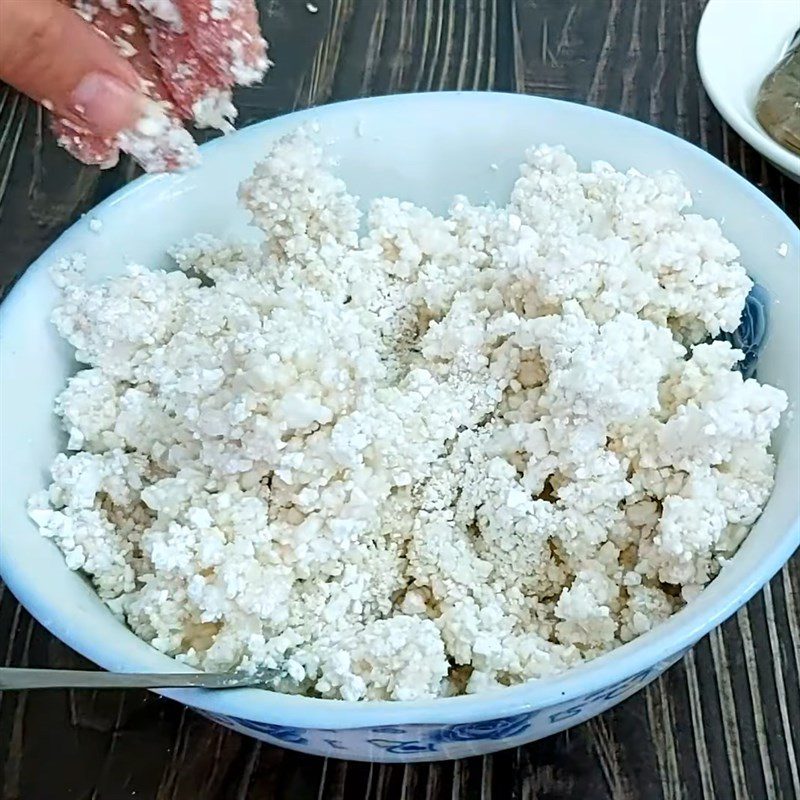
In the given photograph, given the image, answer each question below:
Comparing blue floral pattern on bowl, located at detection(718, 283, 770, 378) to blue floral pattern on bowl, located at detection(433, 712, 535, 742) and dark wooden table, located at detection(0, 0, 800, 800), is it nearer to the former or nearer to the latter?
dark wooden table, located at detection(0, 0, 800, 800)

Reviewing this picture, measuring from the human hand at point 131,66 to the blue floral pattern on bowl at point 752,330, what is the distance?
39cm

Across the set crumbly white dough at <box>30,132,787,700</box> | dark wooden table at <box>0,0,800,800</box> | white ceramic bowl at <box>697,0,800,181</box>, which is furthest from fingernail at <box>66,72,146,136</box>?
white ceramic bowl at <box>697,0,800,181</box>

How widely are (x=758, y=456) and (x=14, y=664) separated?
1.88 feet

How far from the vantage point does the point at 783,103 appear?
1064 millimetres

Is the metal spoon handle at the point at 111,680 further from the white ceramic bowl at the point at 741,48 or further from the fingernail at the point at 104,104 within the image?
the white ceramic bowl at the point at 741,48

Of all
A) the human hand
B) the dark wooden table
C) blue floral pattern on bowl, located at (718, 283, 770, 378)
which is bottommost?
the dark wooden table

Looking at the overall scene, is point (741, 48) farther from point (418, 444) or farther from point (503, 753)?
point (503, 753)

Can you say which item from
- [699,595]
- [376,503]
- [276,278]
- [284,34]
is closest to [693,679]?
[699,595]

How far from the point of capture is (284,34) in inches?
49.9

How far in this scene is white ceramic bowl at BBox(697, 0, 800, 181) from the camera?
1.06 m

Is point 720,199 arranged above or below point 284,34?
above

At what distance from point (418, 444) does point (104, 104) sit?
0.29 metres

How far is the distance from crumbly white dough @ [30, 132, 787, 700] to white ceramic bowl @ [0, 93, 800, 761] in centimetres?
3

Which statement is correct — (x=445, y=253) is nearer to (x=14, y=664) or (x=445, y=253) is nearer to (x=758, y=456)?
(x=758, y=456)
